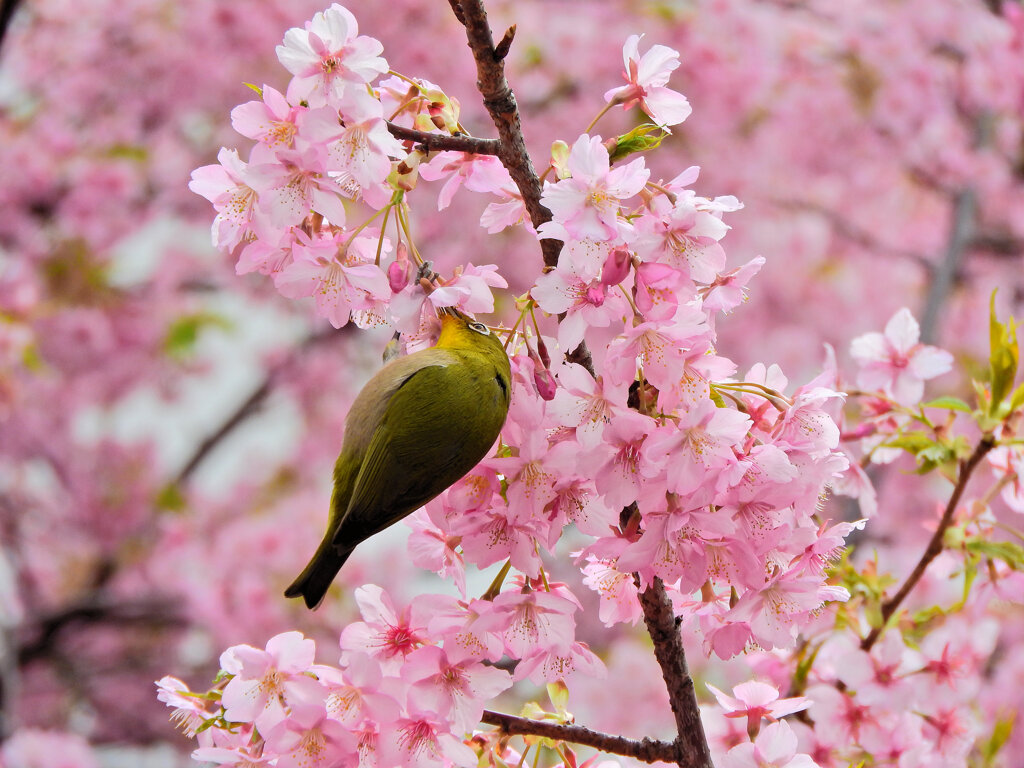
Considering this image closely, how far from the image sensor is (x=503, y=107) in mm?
1039

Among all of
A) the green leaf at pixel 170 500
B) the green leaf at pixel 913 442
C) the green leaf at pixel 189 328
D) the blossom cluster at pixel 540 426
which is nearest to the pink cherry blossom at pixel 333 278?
the blossom cluster at pixel 540 426

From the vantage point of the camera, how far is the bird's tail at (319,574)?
1.04 m

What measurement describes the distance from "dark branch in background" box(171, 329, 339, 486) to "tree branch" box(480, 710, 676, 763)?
4806 mm

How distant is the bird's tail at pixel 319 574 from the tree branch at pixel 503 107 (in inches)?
15.3

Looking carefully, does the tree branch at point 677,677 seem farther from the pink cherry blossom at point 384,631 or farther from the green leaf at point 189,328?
the green leaf at point 189,328

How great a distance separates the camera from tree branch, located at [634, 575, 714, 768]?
3.67 ft

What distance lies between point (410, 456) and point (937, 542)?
979 millimetres

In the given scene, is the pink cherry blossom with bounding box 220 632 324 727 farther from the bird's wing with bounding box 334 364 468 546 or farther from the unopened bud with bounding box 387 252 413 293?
the unopened bud with bounding box 387 252 413 293

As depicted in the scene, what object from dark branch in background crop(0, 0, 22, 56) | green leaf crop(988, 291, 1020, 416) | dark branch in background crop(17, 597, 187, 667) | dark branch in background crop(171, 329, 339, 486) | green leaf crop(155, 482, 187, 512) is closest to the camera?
green leaf crop(988, 291, 1020, 416)

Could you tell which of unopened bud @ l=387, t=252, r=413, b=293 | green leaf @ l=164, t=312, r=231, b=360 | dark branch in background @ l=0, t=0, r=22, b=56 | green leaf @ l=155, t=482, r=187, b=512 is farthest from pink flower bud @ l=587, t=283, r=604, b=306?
green leaf @ l=155, t=482, r=187, b=512

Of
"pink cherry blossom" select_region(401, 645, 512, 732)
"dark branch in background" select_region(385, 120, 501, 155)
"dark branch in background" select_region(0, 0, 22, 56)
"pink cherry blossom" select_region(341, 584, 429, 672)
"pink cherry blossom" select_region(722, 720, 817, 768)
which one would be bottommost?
"pink cherry blossom" select_region(722, 720, 817, 768)

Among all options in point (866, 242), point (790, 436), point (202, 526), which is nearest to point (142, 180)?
point (202, 526)

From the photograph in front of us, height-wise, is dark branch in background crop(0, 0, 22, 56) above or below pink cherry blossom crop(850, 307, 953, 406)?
above

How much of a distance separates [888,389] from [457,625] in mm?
977
